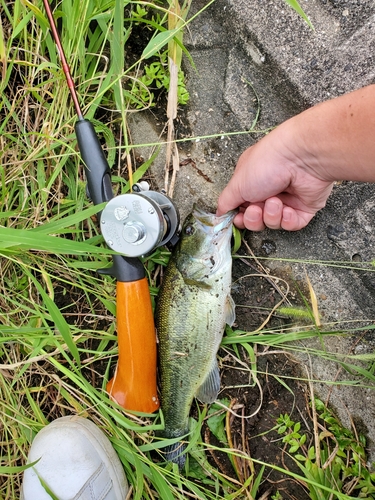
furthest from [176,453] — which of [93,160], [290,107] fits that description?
[290,107]

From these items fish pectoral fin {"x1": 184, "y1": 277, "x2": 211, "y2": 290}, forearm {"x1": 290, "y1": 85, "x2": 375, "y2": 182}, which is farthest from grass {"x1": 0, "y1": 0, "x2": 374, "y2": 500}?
forearm {"x1": 290, "y1": 85, "x2": 375, "y2": 182}

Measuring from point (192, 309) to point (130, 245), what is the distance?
0.56 metres

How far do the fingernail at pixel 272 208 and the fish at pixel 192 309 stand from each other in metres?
0.21

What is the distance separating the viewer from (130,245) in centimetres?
217

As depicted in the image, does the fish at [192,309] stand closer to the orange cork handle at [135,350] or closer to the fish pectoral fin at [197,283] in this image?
the fish pectoral fin at [197,283]

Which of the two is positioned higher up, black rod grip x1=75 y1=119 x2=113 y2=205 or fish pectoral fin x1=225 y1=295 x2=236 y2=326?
black rod grip x1=75 y1=119 x2=113 y2=205

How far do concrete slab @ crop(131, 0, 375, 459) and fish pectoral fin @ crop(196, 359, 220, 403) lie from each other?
0.57 m

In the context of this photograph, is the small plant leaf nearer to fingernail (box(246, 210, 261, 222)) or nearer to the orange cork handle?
fingernail (box(246, 210, 261, 222))

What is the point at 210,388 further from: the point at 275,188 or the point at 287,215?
the point at 275,188

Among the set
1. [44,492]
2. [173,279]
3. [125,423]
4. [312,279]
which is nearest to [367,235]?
[312,279]

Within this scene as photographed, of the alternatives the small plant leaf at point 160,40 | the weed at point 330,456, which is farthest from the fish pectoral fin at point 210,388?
the small plant leaf at point 160,40

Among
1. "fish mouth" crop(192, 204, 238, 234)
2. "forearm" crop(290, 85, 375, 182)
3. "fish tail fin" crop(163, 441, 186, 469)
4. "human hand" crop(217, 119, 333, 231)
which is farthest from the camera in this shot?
"fish tail fin" crop(163, 441, 186, 469)

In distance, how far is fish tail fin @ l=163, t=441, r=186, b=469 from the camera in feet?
8.64

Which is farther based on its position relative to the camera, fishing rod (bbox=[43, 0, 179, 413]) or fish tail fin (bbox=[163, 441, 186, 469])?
fish tail fin (bbox=[163, 441, 186, 469])
